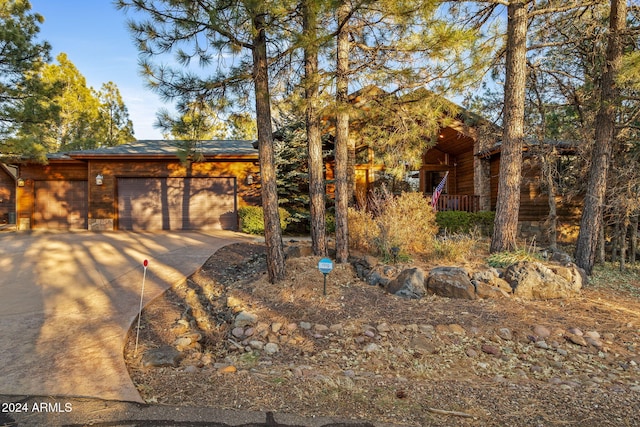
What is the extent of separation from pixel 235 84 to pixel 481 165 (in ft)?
29.9

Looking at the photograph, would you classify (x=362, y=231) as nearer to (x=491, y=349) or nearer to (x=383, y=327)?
(x=383, y=327)

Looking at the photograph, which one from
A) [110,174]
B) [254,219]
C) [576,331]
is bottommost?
[576,331]

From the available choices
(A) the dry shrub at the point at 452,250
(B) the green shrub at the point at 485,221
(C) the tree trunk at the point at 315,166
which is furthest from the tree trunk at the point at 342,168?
(B) the green shrub at the point at 485,221

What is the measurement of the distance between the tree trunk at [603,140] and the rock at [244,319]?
252 inches

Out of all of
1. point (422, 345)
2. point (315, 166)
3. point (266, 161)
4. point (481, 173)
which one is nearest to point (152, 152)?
point (315, 166)

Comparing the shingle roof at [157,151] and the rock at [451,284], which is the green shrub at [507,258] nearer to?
the rock at [451,284]

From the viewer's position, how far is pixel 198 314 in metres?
5.05

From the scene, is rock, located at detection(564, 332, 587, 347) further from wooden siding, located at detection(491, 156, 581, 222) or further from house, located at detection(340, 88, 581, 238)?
wooden siding, located at detection(491, 156, 581, 222)

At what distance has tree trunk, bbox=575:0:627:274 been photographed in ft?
22.1

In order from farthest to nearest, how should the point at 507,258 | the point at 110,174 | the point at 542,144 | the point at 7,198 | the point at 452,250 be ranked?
1. the point at 7,198
2. the point at 110,174
3. the point at 542,144
4. the point at 452,250
5. the point at 507,258

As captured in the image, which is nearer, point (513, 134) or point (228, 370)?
point (228, 370)

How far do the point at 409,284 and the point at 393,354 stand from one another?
5.23 feet

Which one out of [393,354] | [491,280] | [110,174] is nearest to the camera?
[393,354]

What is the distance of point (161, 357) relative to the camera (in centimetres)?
354
